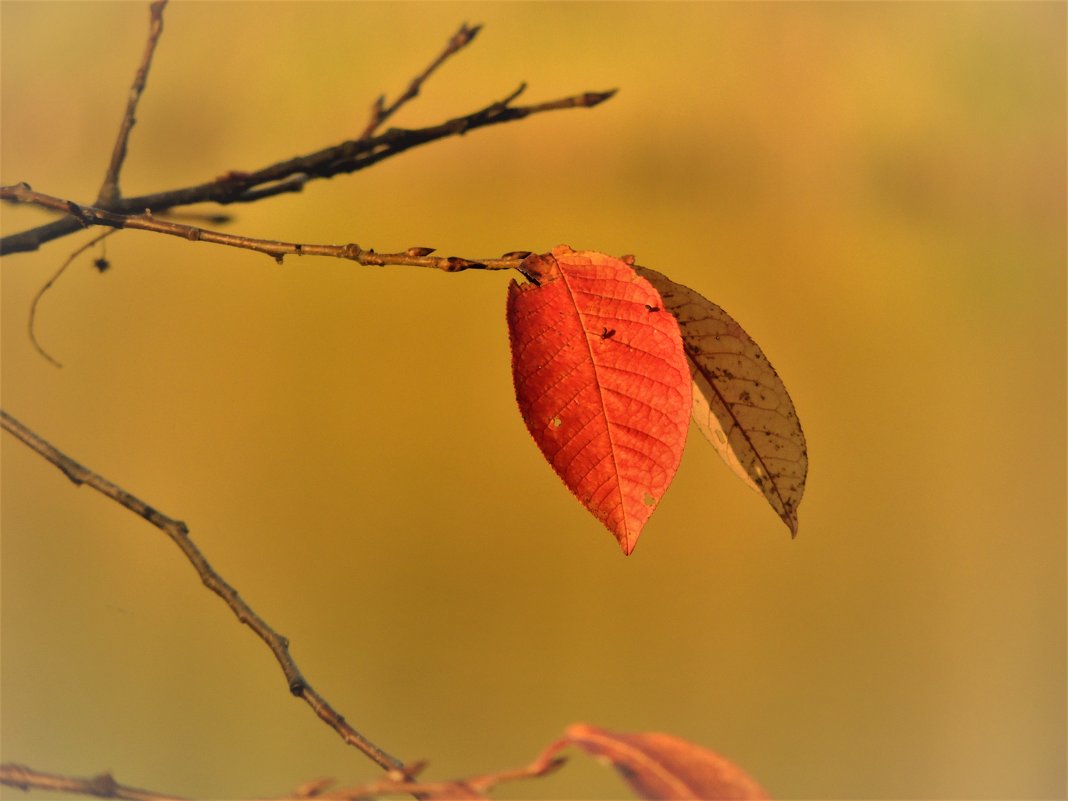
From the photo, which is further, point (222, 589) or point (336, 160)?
point (336, 160)

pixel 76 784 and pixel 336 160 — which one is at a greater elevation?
pixel 336 160

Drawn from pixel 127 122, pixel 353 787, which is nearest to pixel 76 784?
pixel 353 787

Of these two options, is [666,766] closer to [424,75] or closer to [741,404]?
[741,404]

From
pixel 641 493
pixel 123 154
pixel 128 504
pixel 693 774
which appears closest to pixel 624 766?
pixel 693 774

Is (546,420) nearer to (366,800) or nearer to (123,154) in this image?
(366,800)

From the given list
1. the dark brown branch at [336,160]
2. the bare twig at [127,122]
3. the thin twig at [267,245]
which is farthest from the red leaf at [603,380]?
the bare twig at [127,122]

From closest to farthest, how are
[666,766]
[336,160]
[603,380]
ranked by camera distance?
[666,766], [603,380], [336,160]
